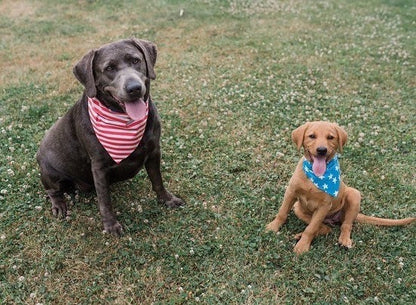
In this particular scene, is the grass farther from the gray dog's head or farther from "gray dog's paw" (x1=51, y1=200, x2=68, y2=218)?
the gray dog's head

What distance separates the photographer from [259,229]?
5.31m

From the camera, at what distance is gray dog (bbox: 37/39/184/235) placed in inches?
183

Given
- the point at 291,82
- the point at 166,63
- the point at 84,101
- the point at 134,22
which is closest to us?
the point at 84,101

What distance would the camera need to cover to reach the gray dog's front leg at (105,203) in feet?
16.6

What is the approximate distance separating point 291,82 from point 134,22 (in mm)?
5686

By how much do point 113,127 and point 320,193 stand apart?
2.49 metres

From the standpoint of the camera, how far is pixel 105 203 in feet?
17.0

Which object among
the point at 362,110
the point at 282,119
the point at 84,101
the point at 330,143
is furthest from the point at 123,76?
the point at 362,110

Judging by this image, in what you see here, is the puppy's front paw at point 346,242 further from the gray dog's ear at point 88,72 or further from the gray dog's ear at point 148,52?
the gray dog's ear at point 88,72

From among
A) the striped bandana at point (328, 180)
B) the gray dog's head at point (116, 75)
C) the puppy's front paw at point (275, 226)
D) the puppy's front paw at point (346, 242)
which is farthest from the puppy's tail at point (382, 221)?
the gray dog's head at point (116, 75)

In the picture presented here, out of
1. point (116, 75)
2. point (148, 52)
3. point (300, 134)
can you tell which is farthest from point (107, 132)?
point (300, 134)

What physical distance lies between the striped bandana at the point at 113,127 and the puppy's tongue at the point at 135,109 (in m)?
0.05

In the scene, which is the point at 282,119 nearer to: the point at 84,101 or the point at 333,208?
the point at 333,208

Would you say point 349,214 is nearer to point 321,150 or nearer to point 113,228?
point 321,150
